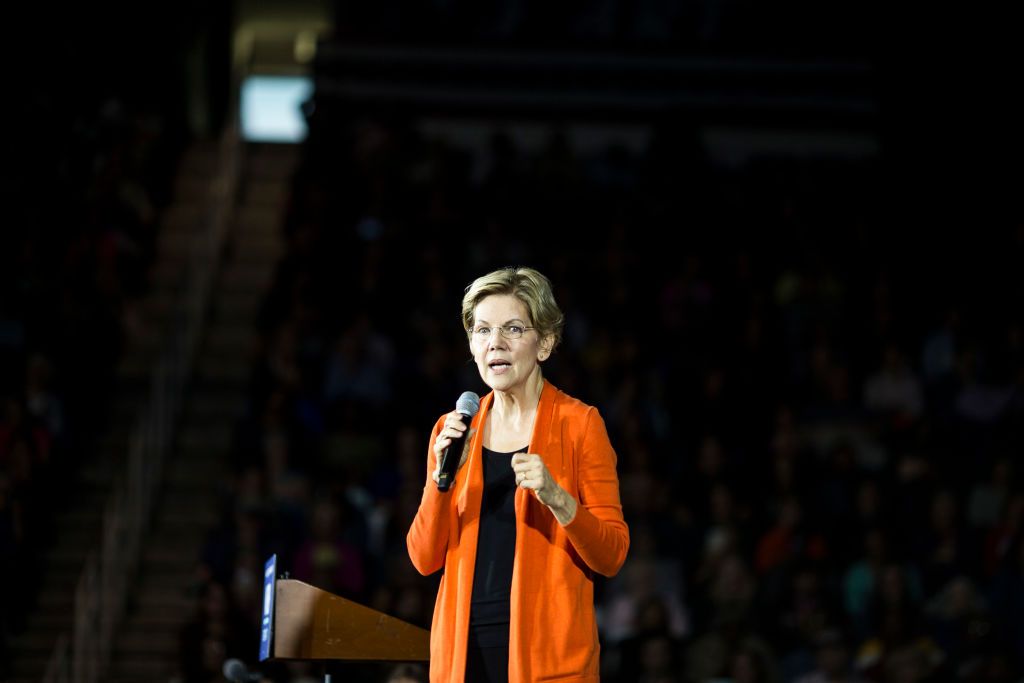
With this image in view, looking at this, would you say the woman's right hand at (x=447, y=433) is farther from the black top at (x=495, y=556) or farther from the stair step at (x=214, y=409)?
the stair step at (x=214, y=409)

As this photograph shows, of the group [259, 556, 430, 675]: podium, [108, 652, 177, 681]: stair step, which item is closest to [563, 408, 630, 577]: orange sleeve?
[259, 556, 430, 675]: podium

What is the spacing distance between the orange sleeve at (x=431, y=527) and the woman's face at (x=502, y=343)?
15 cm

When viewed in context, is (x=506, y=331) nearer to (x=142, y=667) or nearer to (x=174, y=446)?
(x=142, y=667)

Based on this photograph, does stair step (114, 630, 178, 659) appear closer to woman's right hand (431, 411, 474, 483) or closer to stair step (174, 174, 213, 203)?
→ stair step (174, 174, 213, 203)

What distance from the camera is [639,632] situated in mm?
7277

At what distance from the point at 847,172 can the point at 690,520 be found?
16.5ft

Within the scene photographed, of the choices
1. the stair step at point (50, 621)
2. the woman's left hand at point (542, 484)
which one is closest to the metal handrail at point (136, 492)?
the stair step at point (50, 621)

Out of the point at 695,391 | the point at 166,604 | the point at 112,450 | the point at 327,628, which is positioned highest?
the point at 695,391

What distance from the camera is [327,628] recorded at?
322cm

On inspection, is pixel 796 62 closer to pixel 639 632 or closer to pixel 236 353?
pixel 236 353

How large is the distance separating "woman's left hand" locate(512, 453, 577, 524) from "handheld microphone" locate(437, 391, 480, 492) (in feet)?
0.41

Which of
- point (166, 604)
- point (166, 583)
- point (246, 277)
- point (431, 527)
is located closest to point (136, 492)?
point (166, 583)

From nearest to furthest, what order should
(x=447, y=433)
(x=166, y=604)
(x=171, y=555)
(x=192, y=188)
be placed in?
(x=447, y=433), (x=166, y=604), (x=171, y=555), (x=192, y=188)

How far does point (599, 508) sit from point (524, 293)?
47 cm
